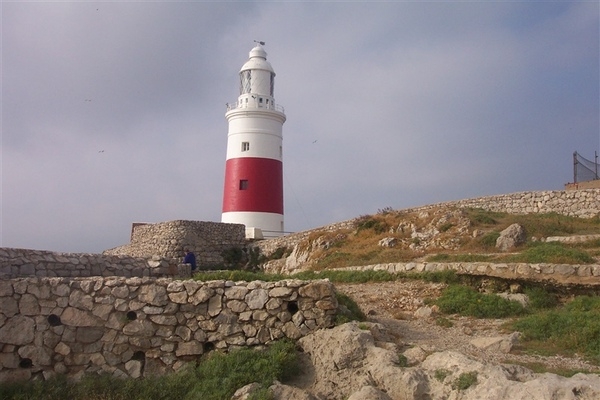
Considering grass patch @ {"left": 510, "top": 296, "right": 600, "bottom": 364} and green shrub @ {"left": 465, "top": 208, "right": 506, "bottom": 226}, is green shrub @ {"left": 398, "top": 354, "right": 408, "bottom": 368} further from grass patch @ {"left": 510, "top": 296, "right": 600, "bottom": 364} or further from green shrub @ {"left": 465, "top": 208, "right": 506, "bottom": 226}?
green shrub @ {"left": 465, "top": 208, "right": 506, "bottom": 226}

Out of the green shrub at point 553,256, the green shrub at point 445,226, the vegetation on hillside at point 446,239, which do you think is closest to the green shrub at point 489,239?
the vegetation on hillside at point 446,239

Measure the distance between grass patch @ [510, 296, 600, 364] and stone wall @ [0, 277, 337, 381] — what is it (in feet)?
10.8

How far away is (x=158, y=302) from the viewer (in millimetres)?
8445

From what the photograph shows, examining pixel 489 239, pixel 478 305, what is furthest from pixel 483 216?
pixel 478 305

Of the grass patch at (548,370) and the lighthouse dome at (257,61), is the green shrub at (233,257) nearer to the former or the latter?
the lighthouse dome at (257,61)

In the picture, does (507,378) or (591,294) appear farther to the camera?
(591,294)

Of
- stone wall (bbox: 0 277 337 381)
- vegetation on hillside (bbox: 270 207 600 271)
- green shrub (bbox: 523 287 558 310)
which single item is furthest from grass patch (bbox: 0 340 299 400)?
vegetation on hillside (bbox: 270 207 600 271)

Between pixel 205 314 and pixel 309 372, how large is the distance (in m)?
1.68

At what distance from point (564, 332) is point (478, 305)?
7.26ft

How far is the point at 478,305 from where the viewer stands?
11.3 metres

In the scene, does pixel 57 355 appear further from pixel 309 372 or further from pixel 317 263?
pixel 317 263

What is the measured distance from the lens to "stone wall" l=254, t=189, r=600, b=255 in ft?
69.3

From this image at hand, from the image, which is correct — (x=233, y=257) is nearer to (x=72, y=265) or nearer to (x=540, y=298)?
(x=72, y=265)

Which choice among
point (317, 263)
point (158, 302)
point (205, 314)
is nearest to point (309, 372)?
point (205, 314)
